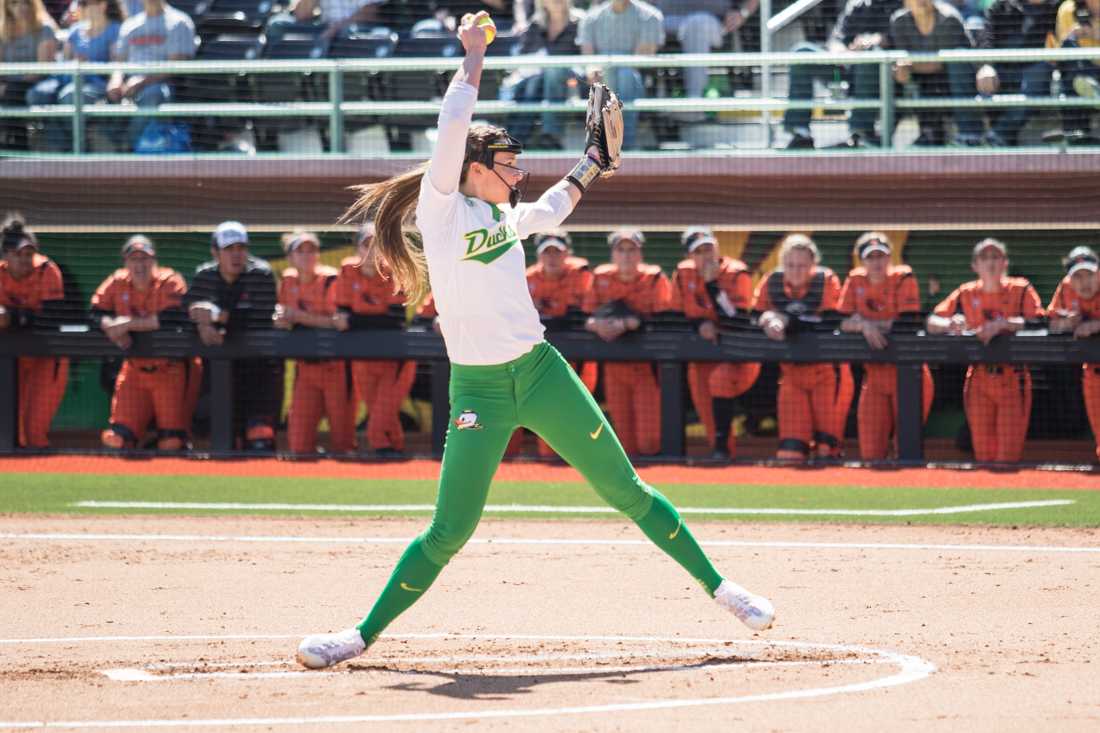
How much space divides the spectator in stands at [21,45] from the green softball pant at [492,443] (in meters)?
12.6

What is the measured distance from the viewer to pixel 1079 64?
14.5 metres

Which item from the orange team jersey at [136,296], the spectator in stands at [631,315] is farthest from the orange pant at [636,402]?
the orange team jersey at [136,296]

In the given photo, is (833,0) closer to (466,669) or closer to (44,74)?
(44,74)

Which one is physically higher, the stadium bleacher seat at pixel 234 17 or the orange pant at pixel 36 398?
the stadium bleacher seat at pixel 234 17

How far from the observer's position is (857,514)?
1111 cm

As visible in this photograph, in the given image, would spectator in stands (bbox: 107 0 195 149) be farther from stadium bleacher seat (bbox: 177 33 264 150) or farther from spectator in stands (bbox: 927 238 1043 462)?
spectator in stands (bbox: 927 238 1043 462)

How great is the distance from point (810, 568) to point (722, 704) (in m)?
3.57

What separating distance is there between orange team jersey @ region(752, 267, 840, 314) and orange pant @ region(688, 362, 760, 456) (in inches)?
21.9

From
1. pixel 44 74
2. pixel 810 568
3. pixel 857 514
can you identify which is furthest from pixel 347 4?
pixel 810 568

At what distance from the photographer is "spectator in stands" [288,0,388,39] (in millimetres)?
17188

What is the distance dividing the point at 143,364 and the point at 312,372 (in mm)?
1549

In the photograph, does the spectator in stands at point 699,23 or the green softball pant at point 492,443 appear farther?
the spectator in stands at point 699,23

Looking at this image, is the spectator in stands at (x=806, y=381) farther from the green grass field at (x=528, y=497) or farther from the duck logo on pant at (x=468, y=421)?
the duck logo on pant at (x=468, y=421)

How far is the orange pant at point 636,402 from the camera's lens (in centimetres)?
1438
